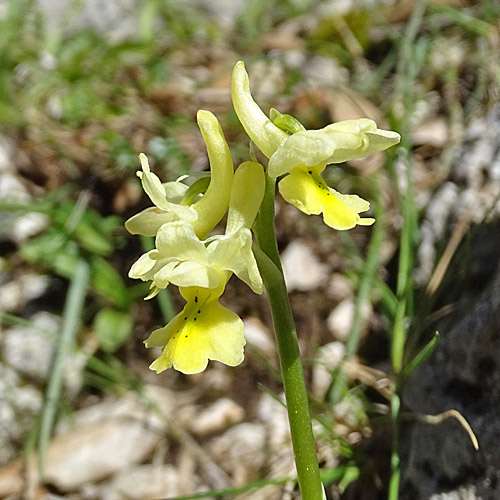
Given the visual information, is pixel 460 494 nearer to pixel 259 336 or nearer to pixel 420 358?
pixel 420 358

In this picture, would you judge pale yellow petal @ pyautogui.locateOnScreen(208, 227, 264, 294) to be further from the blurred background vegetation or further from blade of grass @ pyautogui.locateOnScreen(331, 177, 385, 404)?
blade of grass @ pyautogui.locateOnScreen(331, 177, 385, 404)

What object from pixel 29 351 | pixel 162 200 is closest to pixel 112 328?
pixel 29 351

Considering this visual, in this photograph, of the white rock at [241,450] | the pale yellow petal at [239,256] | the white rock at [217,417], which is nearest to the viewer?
the pale yellow petal at [239,256]

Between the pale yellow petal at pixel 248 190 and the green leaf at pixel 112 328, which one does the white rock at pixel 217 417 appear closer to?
the green leaf at pixel 112 328

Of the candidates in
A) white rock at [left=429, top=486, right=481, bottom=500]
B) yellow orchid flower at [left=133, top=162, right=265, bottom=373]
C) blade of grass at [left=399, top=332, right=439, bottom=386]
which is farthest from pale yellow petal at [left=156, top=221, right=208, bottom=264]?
white rock at [left=429, top=486, right=481, bottom=500]

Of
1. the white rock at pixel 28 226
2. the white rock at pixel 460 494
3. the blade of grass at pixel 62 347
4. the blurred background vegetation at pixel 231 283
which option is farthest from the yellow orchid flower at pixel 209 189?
the white rock at pixel 28 226

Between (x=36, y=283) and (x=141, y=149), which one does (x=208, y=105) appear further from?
(x=36, y=283)

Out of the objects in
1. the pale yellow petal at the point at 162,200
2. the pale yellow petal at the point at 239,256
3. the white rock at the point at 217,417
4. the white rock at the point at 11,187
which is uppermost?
the pale yellow petal at the point at 162,200
